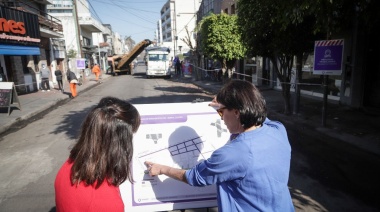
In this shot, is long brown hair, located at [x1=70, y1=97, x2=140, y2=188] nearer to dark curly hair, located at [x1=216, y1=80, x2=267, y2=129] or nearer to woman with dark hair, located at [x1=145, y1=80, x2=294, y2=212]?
woman with dark hair, located at [x1=145, y1=80, x2=294, y2=212]

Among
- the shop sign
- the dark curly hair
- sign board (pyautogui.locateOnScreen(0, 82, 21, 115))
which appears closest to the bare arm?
the dark curly hair

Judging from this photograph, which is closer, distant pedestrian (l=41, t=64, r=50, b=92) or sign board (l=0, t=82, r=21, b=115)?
sign board (l=0, t=82, r=21, b=115)

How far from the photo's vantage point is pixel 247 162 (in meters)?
1.45

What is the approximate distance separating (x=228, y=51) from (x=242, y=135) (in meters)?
13.7

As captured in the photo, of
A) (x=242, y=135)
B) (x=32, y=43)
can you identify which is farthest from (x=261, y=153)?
(x=32, y=43)

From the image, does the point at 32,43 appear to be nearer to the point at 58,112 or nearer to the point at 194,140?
the point at 58,112

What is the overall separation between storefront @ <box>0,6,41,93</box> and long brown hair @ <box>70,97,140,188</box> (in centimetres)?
1325

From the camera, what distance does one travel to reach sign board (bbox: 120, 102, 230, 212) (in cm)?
224

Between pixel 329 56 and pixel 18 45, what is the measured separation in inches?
596

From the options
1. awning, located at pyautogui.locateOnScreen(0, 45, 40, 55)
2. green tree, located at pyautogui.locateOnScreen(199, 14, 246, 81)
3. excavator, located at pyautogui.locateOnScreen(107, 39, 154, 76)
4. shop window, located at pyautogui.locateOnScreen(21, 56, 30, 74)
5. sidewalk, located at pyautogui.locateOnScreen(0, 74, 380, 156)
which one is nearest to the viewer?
sidewalk, located at pyautogui.locateOnScreen(0, 74, 380, 156)

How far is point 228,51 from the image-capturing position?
14.7 metres

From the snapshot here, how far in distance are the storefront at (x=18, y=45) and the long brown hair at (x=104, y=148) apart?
1325cm

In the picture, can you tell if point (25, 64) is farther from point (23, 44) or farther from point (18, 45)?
point (18, 45)

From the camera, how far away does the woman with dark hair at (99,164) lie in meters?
1.37
